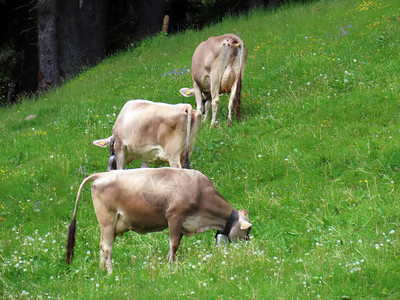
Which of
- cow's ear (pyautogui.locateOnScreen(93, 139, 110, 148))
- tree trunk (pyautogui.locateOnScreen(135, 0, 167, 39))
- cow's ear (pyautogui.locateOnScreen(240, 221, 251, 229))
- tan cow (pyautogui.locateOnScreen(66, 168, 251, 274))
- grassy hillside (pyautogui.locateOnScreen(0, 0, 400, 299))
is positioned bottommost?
tree trunk (pyautogui.locateOnScreen(135, 0, 167, 39))

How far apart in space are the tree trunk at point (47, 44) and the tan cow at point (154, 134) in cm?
1235

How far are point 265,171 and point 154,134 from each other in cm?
218

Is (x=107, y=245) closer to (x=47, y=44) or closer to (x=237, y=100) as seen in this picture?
(x=237, y=100)

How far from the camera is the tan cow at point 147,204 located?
8.53 metres

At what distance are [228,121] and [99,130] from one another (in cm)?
302

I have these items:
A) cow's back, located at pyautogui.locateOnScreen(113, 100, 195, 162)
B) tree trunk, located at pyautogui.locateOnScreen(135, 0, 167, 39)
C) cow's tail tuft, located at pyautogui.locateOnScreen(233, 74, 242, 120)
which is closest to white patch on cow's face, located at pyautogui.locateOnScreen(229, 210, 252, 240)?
cow's back, located at pyautogui.locateOnScreen(113, 100, 195, 162)

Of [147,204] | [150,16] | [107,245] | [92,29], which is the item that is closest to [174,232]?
[147,204]

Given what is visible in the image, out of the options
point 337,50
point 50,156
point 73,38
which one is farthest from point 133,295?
point 73,38

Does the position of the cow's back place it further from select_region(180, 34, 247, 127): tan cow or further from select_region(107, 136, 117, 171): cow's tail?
select_region(180, 34, 247, 127): tan cow

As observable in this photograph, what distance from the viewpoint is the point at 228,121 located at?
46.6ft

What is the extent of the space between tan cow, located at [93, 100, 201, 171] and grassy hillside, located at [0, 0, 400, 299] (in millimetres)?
1140

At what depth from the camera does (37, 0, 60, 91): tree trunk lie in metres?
23.0

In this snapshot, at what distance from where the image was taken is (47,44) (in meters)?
23.1

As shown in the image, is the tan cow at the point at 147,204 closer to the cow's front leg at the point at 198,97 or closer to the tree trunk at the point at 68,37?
the cow's front leg at the point at 198,97
